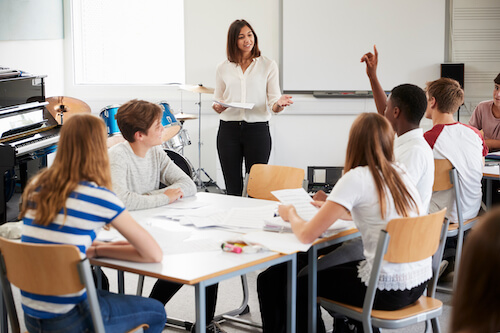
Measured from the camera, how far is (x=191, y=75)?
21.3 feet

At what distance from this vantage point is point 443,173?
3373 millimetres

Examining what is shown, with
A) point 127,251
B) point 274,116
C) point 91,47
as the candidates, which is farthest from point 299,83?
point 127,251

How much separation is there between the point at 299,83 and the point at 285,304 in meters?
4.01

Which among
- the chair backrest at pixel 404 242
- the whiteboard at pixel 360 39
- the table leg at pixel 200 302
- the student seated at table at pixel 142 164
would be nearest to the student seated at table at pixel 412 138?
the chair backrest at pixel 404 242

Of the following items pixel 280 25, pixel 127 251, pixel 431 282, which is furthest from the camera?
pixel 280 25

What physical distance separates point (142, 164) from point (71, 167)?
95 centimetres

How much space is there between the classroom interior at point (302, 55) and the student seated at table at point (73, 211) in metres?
4.29

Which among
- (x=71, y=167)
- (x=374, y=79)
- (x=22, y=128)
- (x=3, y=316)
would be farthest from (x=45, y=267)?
(x=22, y=128)

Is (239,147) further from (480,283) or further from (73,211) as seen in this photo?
(480,283)

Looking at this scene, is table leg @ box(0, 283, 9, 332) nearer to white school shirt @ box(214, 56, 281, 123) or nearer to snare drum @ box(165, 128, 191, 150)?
white school shirt @ box(214, 56, 281, 123)

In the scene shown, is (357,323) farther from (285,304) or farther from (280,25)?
(280,25)

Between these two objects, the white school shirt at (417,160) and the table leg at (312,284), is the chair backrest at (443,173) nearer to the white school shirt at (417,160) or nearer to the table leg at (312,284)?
the white school shirt at (417,160)

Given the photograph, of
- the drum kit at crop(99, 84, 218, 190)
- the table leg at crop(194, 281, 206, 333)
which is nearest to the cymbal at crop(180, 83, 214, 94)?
the drum kit at crop(99, 84, 218, 190)

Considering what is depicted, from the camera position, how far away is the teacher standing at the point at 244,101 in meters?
4.09
